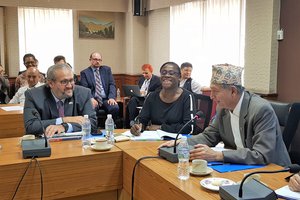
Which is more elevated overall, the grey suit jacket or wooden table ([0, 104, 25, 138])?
the grey suit jacket

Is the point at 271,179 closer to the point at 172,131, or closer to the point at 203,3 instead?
the point at 172,131

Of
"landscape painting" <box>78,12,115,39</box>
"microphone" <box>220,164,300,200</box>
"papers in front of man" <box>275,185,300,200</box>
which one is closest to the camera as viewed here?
"microphone" <box>220,164,300,200</box>

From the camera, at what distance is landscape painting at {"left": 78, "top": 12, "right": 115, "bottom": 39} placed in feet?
23.9

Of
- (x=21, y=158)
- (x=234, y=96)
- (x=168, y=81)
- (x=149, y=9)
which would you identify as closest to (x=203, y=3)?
(x=149, y=9)

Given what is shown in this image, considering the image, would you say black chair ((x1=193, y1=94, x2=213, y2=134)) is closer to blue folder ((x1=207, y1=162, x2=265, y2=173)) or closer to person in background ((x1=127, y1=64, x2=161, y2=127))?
blue folder ((x1=207, y1=162, x2=265, y2=173))

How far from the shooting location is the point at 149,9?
703 centimetres

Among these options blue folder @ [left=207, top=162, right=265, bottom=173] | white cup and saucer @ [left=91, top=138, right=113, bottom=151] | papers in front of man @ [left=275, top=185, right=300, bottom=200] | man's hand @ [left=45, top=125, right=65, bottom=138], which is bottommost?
blue folder @ [left=207, top=162, right=265, bottom=173]

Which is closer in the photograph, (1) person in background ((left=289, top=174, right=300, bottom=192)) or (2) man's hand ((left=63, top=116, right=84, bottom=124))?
(1) person in background ((left=289, top=174, right=300, bottom=192))

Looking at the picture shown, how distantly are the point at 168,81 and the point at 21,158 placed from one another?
1.46 metres

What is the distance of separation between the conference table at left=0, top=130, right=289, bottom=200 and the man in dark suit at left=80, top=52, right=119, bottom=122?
299 centimetres

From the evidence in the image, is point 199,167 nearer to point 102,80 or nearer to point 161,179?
point 161,179

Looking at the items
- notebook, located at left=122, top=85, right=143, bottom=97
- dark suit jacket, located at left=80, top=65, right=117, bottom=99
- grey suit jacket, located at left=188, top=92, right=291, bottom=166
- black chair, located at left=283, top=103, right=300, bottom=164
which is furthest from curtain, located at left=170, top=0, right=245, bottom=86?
grey suit jacket, located at left=188, top=92, right=291, bottom=166

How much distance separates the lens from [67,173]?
79.7 inches

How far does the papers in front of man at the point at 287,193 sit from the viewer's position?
55.5 inches
